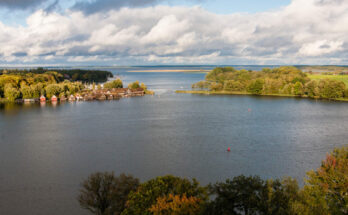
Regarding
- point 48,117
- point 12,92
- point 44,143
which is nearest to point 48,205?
point 44,143

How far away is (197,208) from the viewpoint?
13.5 meters

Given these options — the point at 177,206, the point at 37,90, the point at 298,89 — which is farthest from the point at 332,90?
the point at 37,90

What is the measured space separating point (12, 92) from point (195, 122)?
49.0 meters

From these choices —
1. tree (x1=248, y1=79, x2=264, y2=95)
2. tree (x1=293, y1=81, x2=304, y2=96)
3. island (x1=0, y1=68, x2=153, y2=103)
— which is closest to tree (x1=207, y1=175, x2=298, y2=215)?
island (x1=0, y1=68, x2=153, y2=103)

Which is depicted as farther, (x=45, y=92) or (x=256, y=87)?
(x=256, y=87)

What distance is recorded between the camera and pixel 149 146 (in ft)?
107

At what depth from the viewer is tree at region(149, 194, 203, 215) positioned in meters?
13.1

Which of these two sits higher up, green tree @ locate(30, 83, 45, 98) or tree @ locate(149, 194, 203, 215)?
green tree @ locate(30, 83, 45, 98)

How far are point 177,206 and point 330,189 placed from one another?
9.44 m

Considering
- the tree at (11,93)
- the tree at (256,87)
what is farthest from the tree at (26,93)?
the tree at (256,87)

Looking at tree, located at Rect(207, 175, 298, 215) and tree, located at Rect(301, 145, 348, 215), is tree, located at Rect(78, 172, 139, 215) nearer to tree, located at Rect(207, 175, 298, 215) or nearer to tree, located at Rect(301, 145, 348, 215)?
tree, located at Rect(207, 175, 298, 215)

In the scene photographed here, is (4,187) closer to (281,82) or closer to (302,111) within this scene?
(302,111)

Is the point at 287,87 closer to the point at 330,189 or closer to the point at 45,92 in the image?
the point at 45,92

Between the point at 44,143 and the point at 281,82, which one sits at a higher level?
the point at 281,82
